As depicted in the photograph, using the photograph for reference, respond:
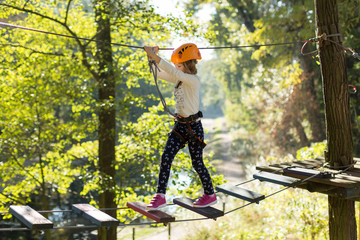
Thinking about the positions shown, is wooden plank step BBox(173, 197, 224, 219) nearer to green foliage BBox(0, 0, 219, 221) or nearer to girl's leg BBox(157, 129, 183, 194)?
girl's leg BBox(157, 129, 183, 194)

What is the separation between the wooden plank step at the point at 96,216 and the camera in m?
3.17

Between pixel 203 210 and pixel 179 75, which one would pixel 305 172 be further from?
pixel 179 75

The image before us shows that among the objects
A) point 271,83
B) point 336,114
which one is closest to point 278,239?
point 336,114

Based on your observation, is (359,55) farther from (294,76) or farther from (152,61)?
(294,76)

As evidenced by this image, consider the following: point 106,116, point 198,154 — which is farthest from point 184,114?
point 106,116

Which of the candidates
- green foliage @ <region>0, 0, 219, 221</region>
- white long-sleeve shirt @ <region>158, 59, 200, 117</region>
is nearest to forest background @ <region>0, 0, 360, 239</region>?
green foliage @ <region>0, 0, 219, 221</region>

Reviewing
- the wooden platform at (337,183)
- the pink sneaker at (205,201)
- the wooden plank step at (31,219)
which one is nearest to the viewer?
the wooden plank step at (31,219)

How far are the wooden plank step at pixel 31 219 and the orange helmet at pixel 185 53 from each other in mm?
1884

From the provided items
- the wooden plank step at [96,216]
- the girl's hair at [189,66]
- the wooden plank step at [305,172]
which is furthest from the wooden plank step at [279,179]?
the wooden plank step at [96,216]

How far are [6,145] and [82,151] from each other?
1.98m

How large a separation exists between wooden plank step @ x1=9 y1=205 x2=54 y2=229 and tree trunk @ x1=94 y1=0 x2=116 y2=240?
4.69 meters

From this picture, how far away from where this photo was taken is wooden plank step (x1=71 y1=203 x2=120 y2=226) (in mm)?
3166

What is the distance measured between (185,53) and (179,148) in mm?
951

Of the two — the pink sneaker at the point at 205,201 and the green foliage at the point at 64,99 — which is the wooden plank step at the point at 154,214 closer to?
the pink sneaker at the point at 205,201
